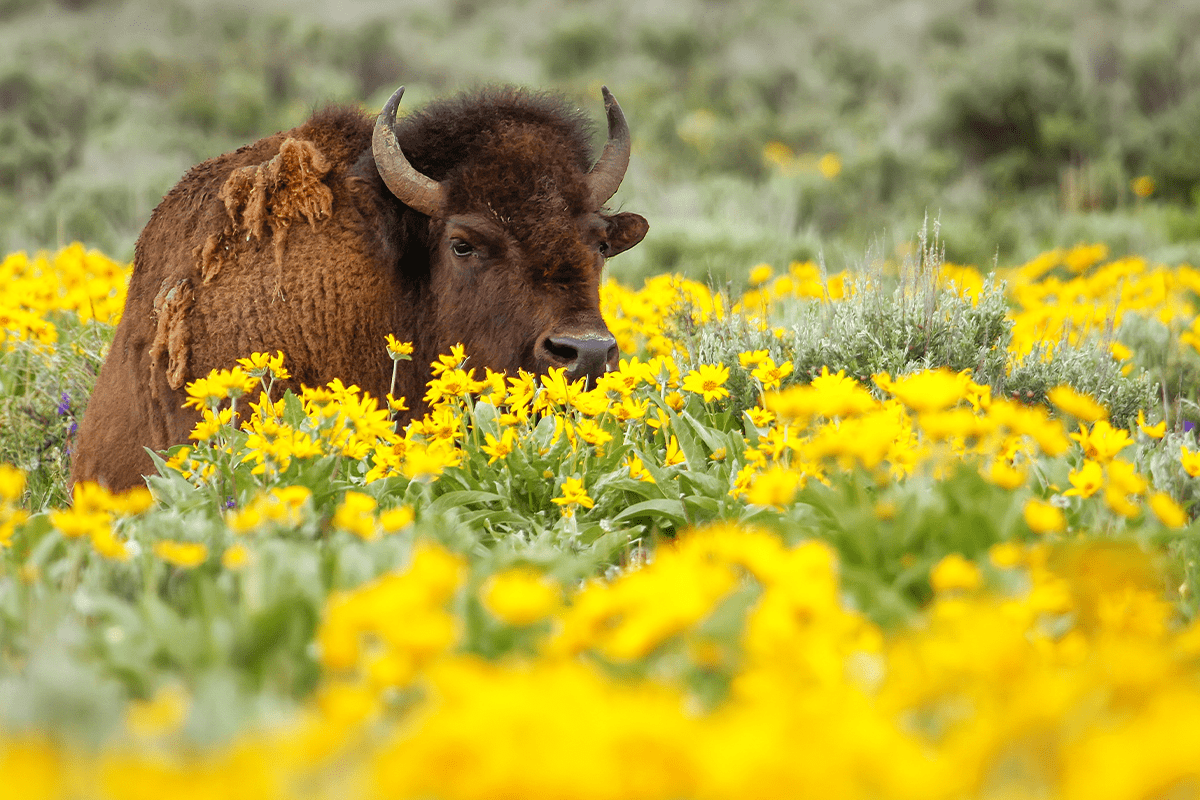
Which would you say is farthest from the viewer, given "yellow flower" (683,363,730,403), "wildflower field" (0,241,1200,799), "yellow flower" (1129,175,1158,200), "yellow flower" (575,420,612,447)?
"yellow flower" (1129,175,1158,200)

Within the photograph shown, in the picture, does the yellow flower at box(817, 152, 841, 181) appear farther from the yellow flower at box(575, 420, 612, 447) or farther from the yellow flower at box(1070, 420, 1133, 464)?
the yellow flower at box(1070, 420, 1133, 464)

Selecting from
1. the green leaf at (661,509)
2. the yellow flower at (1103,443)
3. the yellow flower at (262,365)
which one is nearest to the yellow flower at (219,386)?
the yellow flower at (262,365)

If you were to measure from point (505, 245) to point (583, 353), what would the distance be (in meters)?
0.61

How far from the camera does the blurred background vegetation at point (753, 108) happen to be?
12.4 metres


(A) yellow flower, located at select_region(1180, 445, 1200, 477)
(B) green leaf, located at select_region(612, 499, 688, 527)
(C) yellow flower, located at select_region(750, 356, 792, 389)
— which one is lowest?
(B) green leaf, located at select_region(612, 499, 688, 527)

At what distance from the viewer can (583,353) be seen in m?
4.19

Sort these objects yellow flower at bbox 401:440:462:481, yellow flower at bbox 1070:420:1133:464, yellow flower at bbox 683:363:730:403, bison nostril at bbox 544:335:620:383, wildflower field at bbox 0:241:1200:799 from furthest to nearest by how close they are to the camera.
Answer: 1. bison nostril at bbox 544:335:620:383
2. yellow flower at bbox 683:363:730:403
3. yellow flower at bbox 1070:420:1133:464
4. yellow flower at bbox 401:440:462:481
5. wildflower field at bbox 0:241:1200:799

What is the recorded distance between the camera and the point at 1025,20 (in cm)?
2427

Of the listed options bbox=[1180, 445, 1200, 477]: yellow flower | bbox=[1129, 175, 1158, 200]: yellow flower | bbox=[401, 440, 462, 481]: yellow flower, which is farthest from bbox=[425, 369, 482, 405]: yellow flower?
bbox=[1129, 175, 1158, 200]: yellow flower

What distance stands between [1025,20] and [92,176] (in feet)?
65.6

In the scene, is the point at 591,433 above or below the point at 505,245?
below

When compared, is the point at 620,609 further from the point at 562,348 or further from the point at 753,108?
the point at 753,108

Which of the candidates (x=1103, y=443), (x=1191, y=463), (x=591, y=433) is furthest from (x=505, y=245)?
(x=1191, y=463)

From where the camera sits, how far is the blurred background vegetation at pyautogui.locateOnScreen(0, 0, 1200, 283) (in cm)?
1238
